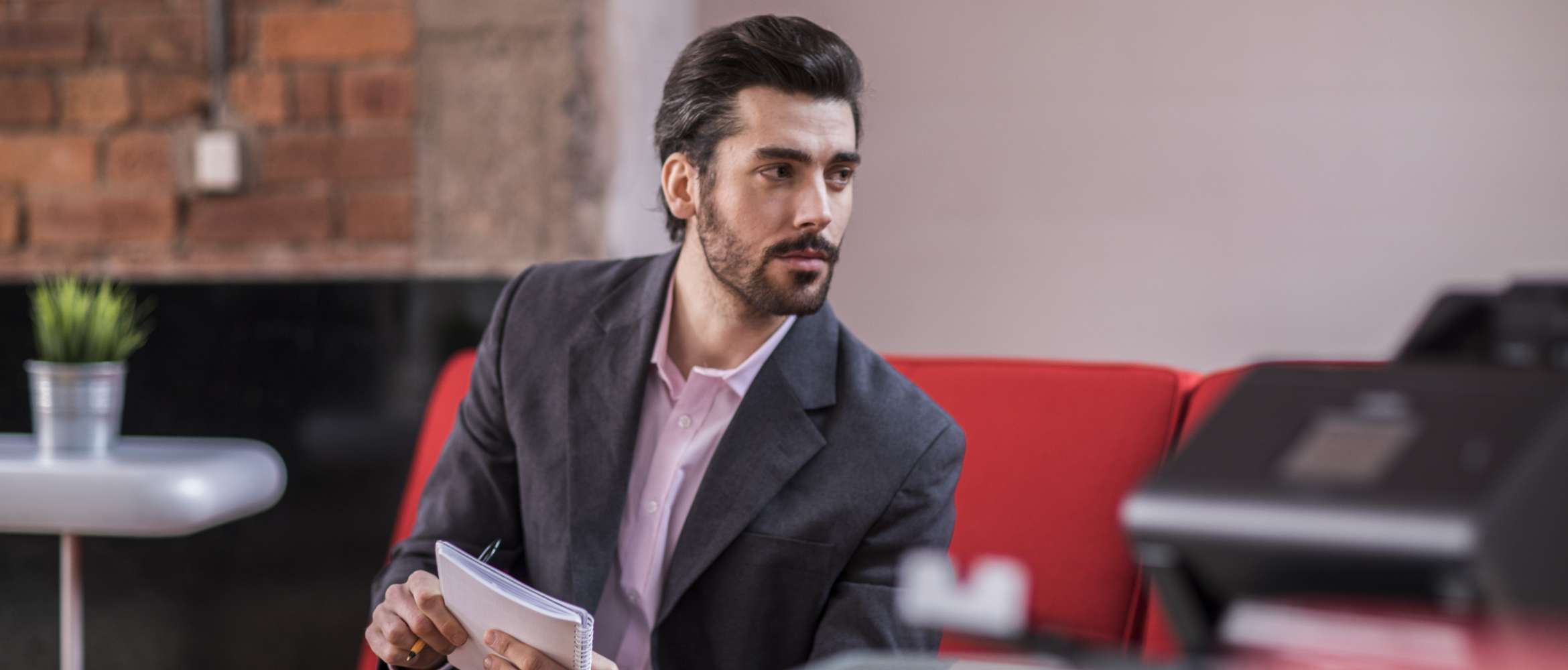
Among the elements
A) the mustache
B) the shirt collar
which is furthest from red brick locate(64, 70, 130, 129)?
the mustache

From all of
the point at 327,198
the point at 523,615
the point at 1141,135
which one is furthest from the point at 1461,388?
the point at 327,198

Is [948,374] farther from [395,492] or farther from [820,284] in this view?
[395,492]

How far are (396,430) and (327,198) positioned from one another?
41 cm

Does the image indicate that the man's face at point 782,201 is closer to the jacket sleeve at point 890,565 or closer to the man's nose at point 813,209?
the man's nose at point 813,209

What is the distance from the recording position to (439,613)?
121cm

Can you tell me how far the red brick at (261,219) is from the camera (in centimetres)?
219

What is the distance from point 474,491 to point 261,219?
951 mm

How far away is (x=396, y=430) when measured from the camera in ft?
7.40

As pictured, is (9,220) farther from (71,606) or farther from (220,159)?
(71,606)

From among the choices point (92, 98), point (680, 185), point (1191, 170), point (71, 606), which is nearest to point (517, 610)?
point (680, 185)

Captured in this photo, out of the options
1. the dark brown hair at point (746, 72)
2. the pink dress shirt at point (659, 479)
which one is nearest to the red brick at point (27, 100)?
the dark brown hair at point (746, 72)

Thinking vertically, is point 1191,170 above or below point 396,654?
above

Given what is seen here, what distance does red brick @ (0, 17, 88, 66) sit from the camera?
224 cm

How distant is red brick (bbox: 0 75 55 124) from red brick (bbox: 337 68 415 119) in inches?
20.9
